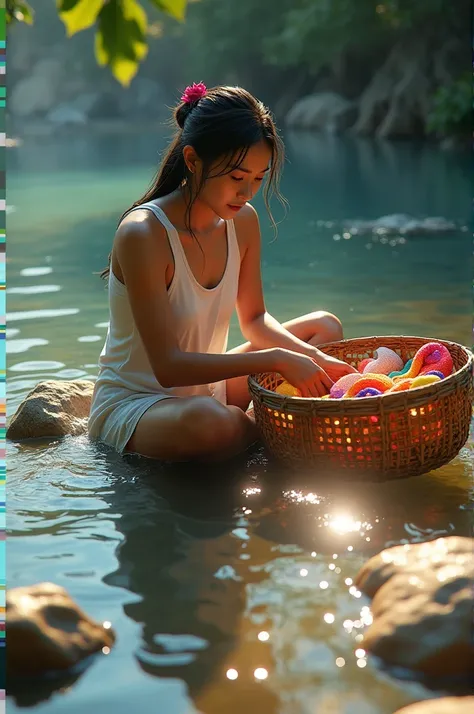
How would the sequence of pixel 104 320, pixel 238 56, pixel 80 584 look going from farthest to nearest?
pixel 238 56 < pixel 104 320 < pixel 80 584

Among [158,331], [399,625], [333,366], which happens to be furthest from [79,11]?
[333,366]

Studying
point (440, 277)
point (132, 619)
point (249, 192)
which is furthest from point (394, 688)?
point (440, 277)

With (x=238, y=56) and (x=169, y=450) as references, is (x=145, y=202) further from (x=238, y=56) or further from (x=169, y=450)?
(x=238, y=56)

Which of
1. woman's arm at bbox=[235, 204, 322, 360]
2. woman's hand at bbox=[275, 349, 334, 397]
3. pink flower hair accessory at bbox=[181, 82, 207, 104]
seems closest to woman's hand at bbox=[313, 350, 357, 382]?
woman's arm at bbox=[235, 204, 322, 360]

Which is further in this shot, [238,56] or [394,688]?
[238,56]

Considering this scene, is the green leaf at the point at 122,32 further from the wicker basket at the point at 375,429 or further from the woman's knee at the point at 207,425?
the woman's knee at the point at 207,425

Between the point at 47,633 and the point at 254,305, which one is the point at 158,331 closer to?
the point at 254,305

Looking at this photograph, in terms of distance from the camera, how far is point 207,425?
3.37 metres

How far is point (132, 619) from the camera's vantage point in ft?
8.28

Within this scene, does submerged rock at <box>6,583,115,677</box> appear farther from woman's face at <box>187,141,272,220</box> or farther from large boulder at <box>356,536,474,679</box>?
woman's face at <box>187,141,272,220</box>

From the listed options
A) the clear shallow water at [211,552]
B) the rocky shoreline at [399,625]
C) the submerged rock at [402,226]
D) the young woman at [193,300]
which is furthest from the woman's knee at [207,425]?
the submerged rock at [402,226]

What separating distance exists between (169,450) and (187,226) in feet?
2.63

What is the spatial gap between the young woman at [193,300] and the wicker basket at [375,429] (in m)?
0.22

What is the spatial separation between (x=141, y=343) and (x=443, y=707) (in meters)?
1.94
